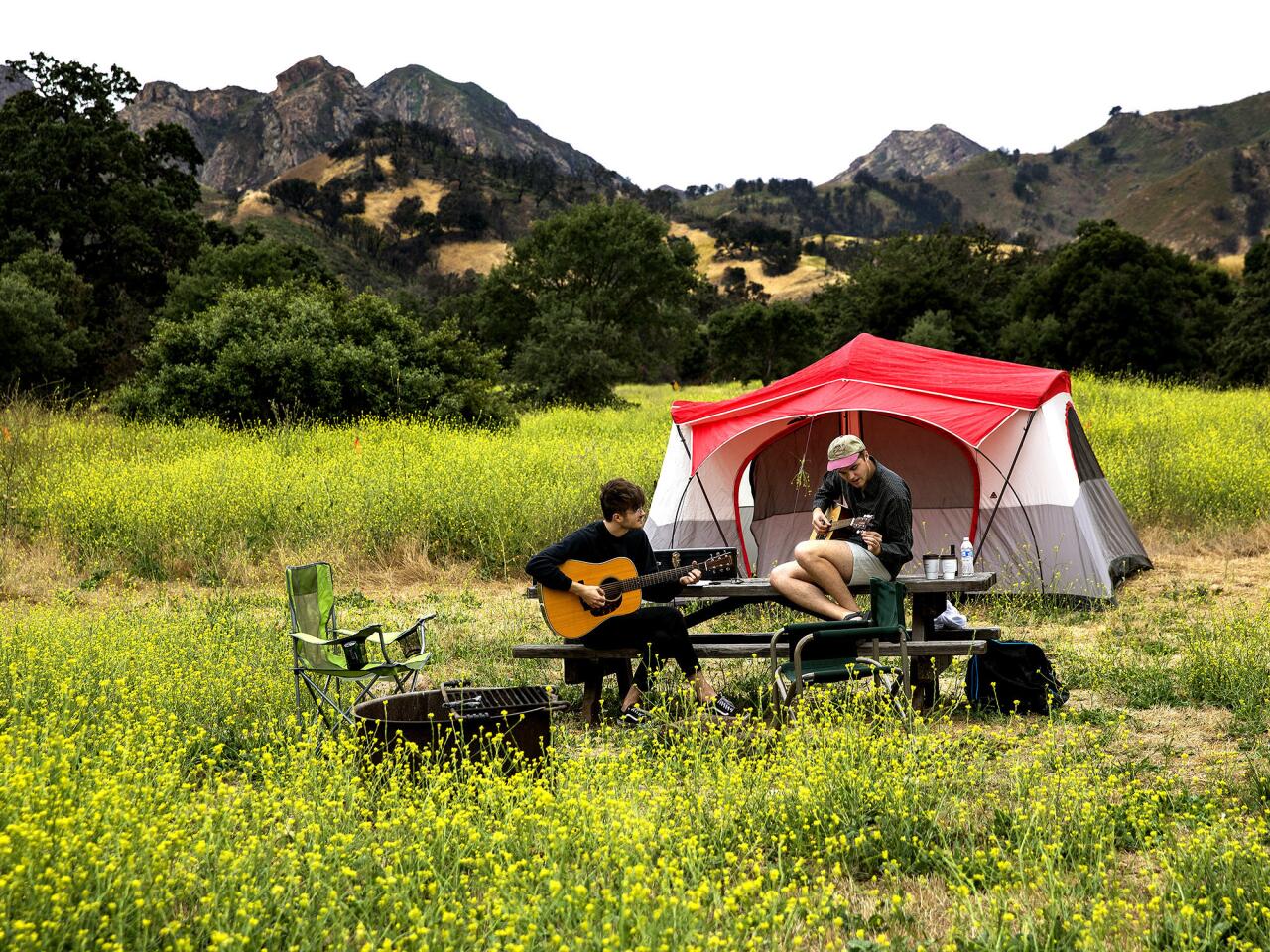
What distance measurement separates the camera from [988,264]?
47.4 m

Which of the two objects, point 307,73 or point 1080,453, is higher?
point 307,73

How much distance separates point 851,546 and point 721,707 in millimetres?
1448

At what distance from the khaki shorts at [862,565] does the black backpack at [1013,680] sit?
852mm

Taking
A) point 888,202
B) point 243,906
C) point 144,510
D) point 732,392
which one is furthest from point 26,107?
point 888,202

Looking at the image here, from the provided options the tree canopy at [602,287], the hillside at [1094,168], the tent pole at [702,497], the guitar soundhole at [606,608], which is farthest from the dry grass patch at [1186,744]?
the hillside at [1094,168]

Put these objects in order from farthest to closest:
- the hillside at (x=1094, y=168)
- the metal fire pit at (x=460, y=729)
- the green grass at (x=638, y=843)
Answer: the hillside at (x=1094, y=168) < the metal fire pit at (x=460, y=729) < the green grass at (x=638, y=843)

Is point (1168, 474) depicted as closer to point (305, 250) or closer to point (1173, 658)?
point (1173, 658)

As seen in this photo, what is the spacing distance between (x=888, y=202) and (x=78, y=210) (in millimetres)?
143285

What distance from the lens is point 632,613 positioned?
6055 millimetres

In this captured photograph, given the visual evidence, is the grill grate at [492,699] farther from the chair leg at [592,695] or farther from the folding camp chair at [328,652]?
the chair leg at [592,695]

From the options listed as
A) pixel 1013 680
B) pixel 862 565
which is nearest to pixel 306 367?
pixel 862 565

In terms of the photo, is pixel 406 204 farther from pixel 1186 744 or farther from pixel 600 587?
pixel 1186 744

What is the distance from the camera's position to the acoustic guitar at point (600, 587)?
6098 millimetres

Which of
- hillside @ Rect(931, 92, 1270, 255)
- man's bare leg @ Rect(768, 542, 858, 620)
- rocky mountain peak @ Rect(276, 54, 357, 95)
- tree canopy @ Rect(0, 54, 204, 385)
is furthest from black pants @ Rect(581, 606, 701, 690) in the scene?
rocky mountain peak @ Rect(276, 54, 357, 95)
